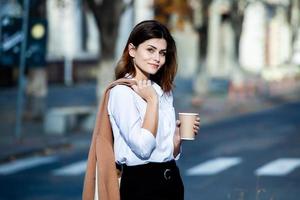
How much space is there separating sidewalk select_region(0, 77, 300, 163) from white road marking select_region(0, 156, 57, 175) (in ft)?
0.81

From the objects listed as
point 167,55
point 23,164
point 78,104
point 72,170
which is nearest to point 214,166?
point 72,170

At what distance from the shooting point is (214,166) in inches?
603

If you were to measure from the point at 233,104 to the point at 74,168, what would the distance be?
15.2 meters

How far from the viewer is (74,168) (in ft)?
50.4

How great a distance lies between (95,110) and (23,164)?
5568mm

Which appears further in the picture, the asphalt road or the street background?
the street background

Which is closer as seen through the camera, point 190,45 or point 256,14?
point 190,45

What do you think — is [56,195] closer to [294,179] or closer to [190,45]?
[294,179]

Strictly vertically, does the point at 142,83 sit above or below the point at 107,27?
above

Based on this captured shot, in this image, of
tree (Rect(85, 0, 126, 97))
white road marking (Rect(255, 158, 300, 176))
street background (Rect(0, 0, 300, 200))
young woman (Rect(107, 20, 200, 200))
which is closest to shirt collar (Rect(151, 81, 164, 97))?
young woman (Rect(107, 20, 200, 200))

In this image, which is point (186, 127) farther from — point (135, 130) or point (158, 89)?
point (135, 130)

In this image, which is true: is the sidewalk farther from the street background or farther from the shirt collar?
the shirt collar

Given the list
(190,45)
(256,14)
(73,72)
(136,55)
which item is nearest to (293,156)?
(136,55)

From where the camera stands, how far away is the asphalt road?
12.2 metres
